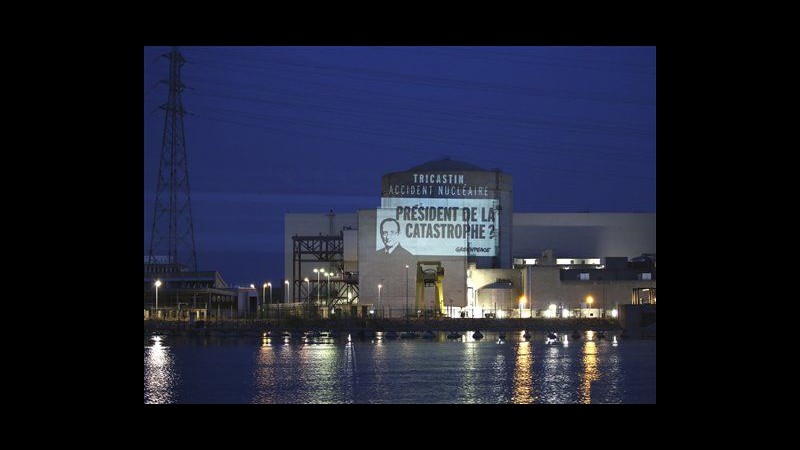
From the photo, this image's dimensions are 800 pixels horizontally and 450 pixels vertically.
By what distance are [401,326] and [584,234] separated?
1901 cm

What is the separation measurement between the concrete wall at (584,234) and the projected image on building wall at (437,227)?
302 inches

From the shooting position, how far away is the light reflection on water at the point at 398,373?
35.0m

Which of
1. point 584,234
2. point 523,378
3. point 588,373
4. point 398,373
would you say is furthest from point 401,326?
point 523,378

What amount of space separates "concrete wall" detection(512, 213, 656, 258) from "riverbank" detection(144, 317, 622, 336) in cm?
1084

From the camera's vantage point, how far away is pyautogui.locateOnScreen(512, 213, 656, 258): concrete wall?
87938mm

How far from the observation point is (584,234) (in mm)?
88562

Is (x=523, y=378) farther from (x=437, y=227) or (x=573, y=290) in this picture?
(x=437, y=227)

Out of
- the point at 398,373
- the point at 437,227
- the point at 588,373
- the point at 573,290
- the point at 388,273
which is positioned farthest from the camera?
the point at 437,227

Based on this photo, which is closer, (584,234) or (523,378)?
(523,378)

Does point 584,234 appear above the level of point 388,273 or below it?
above

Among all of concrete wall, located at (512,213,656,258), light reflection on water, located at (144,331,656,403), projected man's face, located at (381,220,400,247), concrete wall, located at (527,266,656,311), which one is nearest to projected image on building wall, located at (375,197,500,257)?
projected man's face, located at (381,220,400,247)
